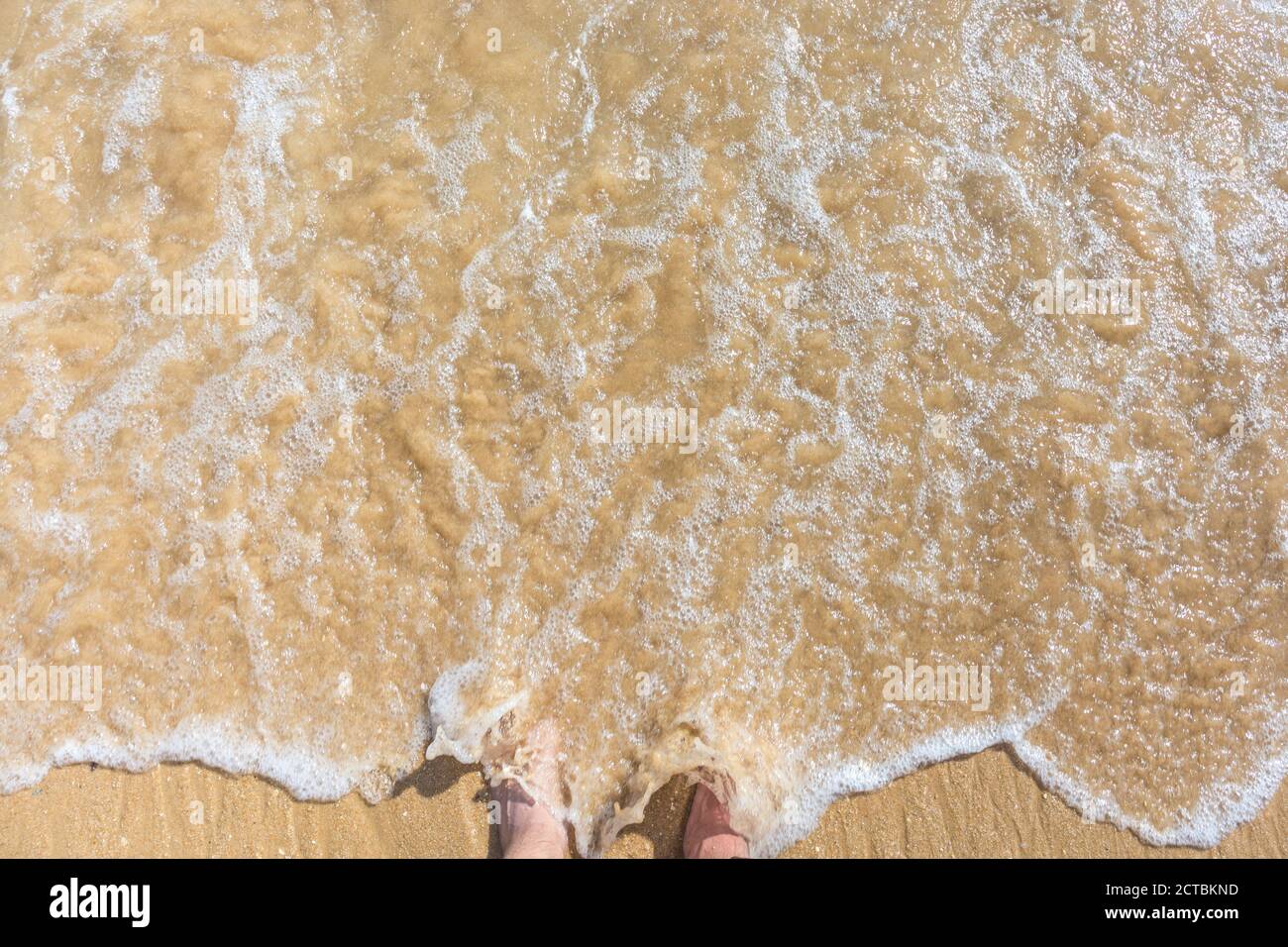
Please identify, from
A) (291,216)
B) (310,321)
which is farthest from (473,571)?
(291,216)

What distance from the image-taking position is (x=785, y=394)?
3.23 m

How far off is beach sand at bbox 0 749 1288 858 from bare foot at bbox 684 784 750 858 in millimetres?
92

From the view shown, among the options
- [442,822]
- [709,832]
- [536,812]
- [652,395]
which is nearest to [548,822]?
[536,812]

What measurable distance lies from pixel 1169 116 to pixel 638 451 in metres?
2.91

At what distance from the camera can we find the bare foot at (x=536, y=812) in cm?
285

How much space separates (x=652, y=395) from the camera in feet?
10.6

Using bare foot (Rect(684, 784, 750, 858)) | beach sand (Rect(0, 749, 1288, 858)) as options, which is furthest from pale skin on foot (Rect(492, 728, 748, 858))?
beach sand (Rect(0, 749, 1288, 858))

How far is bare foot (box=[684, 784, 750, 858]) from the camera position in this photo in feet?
9.39

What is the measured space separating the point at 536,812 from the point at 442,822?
399mm

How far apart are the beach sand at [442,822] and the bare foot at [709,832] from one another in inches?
3.6

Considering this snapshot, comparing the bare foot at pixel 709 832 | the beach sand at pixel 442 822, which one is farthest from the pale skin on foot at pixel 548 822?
the beach sand at pixel 442 822

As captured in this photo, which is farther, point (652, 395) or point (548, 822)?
point (652, 395)

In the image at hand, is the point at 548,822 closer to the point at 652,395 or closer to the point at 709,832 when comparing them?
the point at 709,832

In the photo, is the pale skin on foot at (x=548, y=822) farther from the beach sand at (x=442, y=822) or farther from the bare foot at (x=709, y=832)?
the beach sand at (x=442, y=822)
